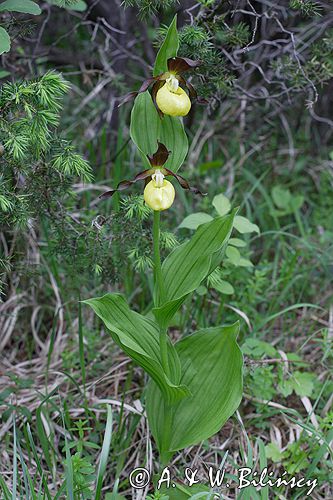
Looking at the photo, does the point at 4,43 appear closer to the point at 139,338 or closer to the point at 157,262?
the point at 157,262

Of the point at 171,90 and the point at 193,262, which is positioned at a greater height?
the point at 171,90

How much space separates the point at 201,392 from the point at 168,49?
2.71ft

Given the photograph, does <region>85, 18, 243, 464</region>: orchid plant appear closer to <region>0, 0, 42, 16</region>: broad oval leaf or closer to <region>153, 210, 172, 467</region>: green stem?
<region>153, 210, 172, 467</region>: green stem

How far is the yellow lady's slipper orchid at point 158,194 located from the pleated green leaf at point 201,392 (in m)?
0.36

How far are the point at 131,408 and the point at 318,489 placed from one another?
535 millimetres

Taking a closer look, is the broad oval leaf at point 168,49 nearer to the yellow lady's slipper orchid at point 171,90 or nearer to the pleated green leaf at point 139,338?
the yellow lady's slipper orchid at point 171,90

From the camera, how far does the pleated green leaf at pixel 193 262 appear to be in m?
1.31

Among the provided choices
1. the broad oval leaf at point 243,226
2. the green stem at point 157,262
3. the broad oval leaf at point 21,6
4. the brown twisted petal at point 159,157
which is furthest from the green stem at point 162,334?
the broad oval leaf at point 21,6

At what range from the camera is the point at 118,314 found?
1.41m

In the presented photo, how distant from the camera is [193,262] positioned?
4.57 feet

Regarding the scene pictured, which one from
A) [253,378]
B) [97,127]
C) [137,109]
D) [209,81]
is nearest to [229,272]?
[253,378]

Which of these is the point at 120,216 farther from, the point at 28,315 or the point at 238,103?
the point at 238,103
